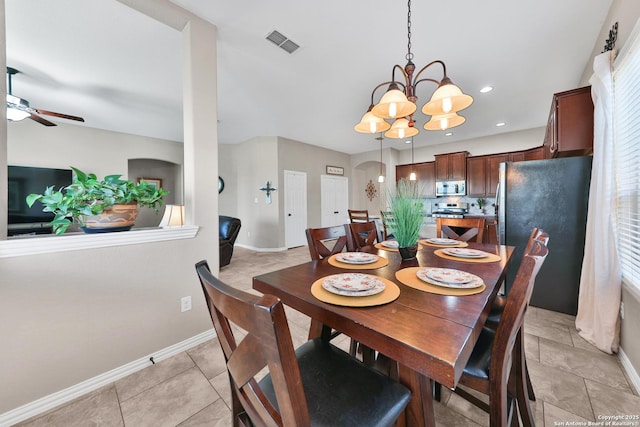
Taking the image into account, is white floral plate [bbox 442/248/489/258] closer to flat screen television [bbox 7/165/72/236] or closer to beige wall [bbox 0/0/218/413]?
beige wall [bbox 0/0/218/413]

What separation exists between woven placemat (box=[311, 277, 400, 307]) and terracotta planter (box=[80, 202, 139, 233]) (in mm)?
1493

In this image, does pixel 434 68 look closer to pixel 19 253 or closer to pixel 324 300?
pixel 324 300

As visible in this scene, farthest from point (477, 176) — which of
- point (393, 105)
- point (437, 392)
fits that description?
point (437, 392)

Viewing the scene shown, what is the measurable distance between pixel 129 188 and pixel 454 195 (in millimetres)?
6191

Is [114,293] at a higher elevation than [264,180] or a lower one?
lower

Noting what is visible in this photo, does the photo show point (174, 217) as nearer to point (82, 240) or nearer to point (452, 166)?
point (82, 240)

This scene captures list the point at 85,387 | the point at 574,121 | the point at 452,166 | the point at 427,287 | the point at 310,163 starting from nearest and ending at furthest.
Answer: the point at 427,287, the point at 85,387, the point at 574,121, the point at 452,166, the point at 310,163

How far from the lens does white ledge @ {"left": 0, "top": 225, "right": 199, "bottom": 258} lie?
1240 millimetres

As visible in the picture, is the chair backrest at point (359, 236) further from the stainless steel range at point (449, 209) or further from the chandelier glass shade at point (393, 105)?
the stainless steel range at point (449, 209)

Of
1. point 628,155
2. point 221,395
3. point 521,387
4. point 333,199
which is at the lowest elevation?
point 221,395

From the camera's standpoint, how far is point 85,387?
145cm

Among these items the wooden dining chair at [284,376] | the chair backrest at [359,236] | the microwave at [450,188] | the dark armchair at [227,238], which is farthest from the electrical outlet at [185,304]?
the microwave at [450,188]

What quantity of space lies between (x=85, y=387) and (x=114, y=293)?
1.85 ft

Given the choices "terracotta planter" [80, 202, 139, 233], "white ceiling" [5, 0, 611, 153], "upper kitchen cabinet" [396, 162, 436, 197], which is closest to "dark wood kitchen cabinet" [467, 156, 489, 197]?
"upper kitchen cabinet" [396, 162, 436, 197]
